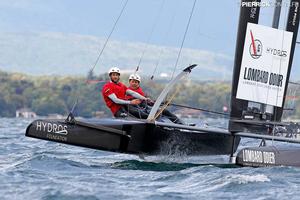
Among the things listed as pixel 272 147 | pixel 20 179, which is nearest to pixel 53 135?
pixel 20 179

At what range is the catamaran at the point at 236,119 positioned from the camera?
42.8 feet

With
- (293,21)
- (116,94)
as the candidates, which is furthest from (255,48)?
(116,94)

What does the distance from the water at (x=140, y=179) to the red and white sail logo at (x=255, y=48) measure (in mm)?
1480

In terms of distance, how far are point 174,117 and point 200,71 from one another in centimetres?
16391

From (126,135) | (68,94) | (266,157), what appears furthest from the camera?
(68,94)

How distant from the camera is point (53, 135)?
1298cm

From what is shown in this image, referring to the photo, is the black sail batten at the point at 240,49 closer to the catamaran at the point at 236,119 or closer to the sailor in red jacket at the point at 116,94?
the catamaran at the point at 236,119

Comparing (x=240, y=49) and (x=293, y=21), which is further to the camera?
(x=293, y=21)

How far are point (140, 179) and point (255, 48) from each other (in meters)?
3.13

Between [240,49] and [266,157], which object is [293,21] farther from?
[266,157]

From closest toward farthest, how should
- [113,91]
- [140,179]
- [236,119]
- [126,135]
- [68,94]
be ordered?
[140,179] → [126,135] → [236,119] → [113,91] → [68,94]

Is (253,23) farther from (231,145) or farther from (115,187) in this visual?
(115,187)

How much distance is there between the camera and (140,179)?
11359 mm

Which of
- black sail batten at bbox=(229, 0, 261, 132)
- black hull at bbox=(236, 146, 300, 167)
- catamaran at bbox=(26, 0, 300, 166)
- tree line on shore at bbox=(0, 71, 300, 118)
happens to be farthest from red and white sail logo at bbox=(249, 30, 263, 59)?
tree line on shore at bbox=(0, 71, 300, 118)
